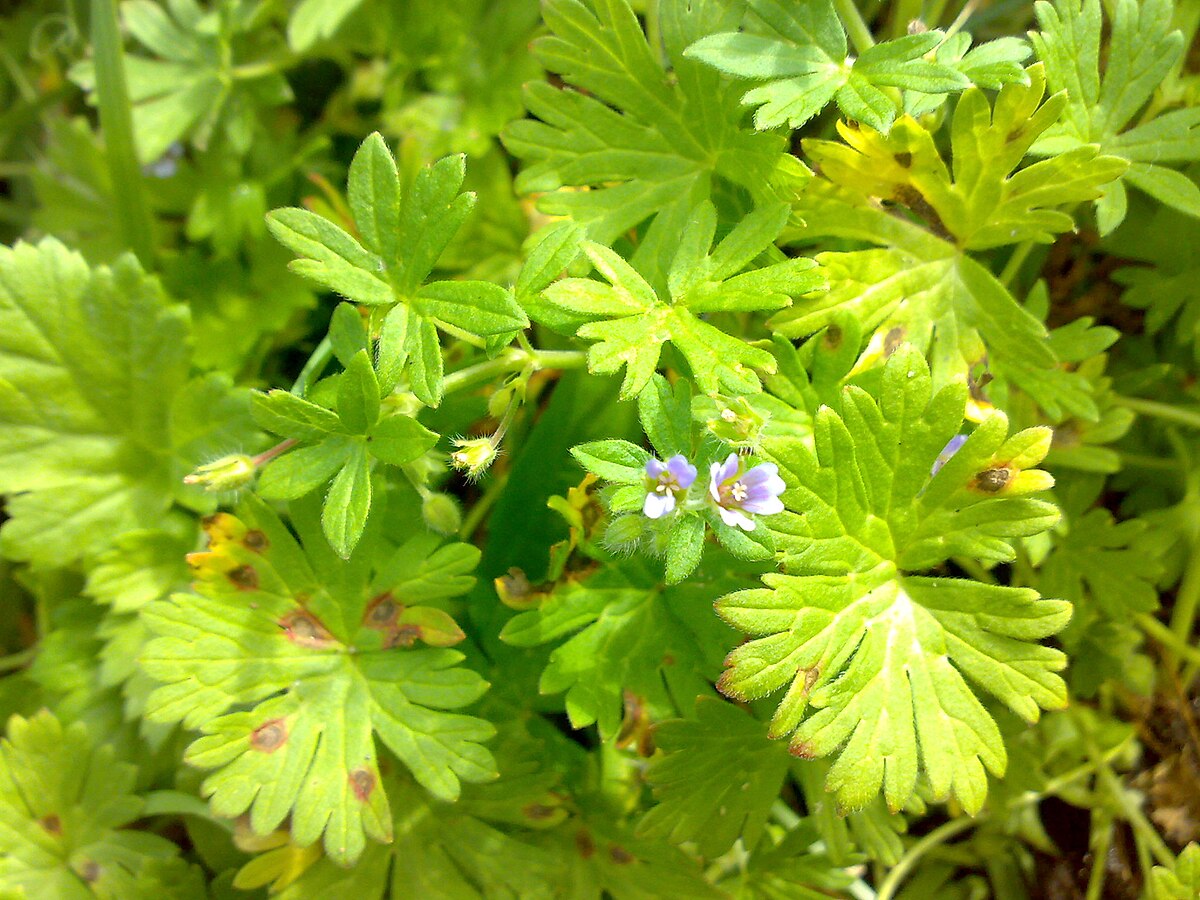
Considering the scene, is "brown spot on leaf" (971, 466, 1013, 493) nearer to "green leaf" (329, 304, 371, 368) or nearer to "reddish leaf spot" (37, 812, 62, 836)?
"green leaf" (329, 304, 371, 368)

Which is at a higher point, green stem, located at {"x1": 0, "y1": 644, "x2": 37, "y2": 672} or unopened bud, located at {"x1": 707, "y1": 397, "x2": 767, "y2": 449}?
unopened bud, located at {"x1": 707, "y1": 397, "x2": 767, "y2": 449}

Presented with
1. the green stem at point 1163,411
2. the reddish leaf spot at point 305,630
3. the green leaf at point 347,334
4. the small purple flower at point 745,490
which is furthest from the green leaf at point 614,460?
the green stem at point 1163,411

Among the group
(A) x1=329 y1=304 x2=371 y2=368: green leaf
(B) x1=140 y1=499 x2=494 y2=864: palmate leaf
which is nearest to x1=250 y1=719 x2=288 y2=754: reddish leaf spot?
(B) x1=140 y1=499 x2=494 y2=864: palmate leaf

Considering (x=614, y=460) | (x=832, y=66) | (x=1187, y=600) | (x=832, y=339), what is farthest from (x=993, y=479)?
(x=1187, y=600)

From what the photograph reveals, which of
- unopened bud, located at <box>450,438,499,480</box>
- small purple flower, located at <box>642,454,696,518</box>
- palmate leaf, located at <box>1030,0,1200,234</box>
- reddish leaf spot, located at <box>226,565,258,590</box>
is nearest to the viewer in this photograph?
small purple flower, located at <box>642,454,696,518</box>

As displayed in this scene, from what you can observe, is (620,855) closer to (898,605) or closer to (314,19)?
(898,605)

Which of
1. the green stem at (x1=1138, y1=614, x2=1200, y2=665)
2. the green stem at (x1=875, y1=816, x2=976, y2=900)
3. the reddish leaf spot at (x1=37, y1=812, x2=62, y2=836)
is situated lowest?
the green stem at (x1=875, y1=816, x2=976, y2=900)

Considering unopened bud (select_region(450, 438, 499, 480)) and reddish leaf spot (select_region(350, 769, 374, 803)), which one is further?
reddish leaf spot (select_region(350, 769, 374, 803))
